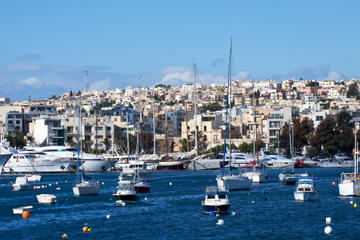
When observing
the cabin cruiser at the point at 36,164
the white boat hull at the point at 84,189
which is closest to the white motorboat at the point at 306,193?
the white boat hull at the point at 84,189

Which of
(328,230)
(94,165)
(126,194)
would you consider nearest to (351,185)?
(126,194)

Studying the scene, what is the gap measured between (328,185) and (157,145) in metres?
92.6

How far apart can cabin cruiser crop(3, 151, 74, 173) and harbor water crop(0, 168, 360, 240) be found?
58.0 meters

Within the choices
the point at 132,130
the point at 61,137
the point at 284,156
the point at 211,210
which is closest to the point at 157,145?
the point at 132,130

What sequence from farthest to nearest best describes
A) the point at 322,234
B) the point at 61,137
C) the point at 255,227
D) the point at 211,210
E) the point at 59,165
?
the point at 61,137 < the point at 59,165 < the point at 211,210 < the point at 255,227 < the point at 322,234

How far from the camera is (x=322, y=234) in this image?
156ft

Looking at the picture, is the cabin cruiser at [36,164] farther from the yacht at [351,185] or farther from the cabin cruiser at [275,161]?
the yacht at [351,185]

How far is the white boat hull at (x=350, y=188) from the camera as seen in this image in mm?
66125

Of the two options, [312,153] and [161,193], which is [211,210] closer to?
[161,193]

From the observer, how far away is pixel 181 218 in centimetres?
5659

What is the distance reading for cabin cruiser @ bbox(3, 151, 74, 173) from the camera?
136 m

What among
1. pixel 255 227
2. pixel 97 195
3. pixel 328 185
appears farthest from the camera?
pixel 328 185

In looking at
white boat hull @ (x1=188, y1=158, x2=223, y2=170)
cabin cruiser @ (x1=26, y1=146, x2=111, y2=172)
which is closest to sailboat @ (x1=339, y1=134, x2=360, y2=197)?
cabin cruiser @ (x1=26, y1=146, x2=111, y2=172)

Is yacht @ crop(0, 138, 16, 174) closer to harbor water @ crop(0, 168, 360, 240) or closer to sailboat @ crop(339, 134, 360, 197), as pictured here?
harbor water @ crop(0, 168, 360, 240)
